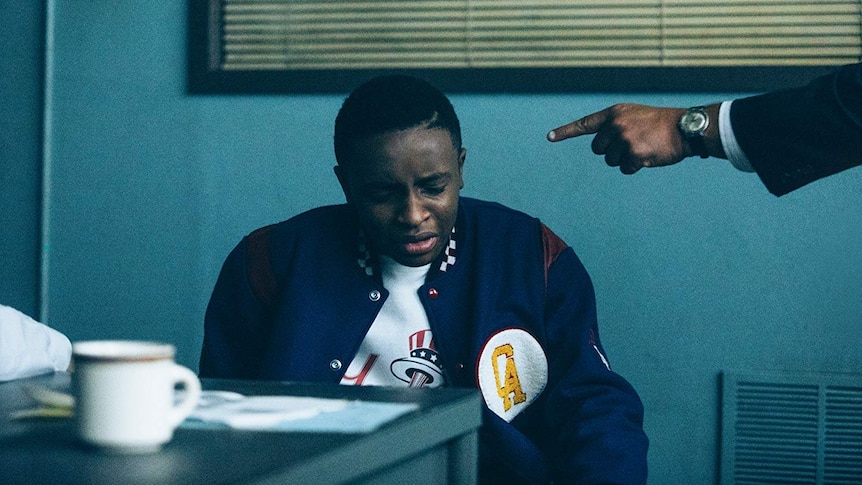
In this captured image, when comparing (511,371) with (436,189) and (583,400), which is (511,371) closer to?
(583,400)

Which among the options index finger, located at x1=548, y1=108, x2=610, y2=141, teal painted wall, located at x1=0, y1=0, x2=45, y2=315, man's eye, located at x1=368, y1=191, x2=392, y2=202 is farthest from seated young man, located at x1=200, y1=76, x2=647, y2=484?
teal painted wall, located at x1=0, y1=0, x2=45, y2=315

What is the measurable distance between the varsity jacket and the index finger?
0.67 feet

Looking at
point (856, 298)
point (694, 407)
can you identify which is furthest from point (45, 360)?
point (856, 298)

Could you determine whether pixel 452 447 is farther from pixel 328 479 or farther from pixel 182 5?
pixel 182 5

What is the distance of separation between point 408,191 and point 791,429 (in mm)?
1237

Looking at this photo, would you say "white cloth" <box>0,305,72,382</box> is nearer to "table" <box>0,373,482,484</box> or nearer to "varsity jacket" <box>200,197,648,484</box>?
"table" <box>0,373,482,484</box>

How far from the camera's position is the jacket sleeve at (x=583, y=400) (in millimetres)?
1494

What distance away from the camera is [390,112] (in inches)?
69.3

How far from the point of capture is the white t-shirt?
1716 mm

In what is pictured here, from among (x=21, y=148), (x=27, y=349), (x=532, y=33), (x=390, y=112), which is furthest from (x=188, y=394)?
(x=21, y=148)

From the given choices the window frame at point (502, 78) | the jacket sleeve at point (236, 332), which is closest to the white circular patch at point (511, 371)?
the jacket sleeve at point (236, 332)

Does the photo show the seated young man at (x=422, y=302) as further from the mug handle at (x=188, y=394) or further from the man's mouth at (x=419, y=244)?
the mug handle at (x=188, y=394)

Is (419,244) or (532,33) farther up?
(532,33)

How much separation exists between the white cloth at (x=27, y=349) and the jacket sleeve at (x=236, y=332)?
350 mm
